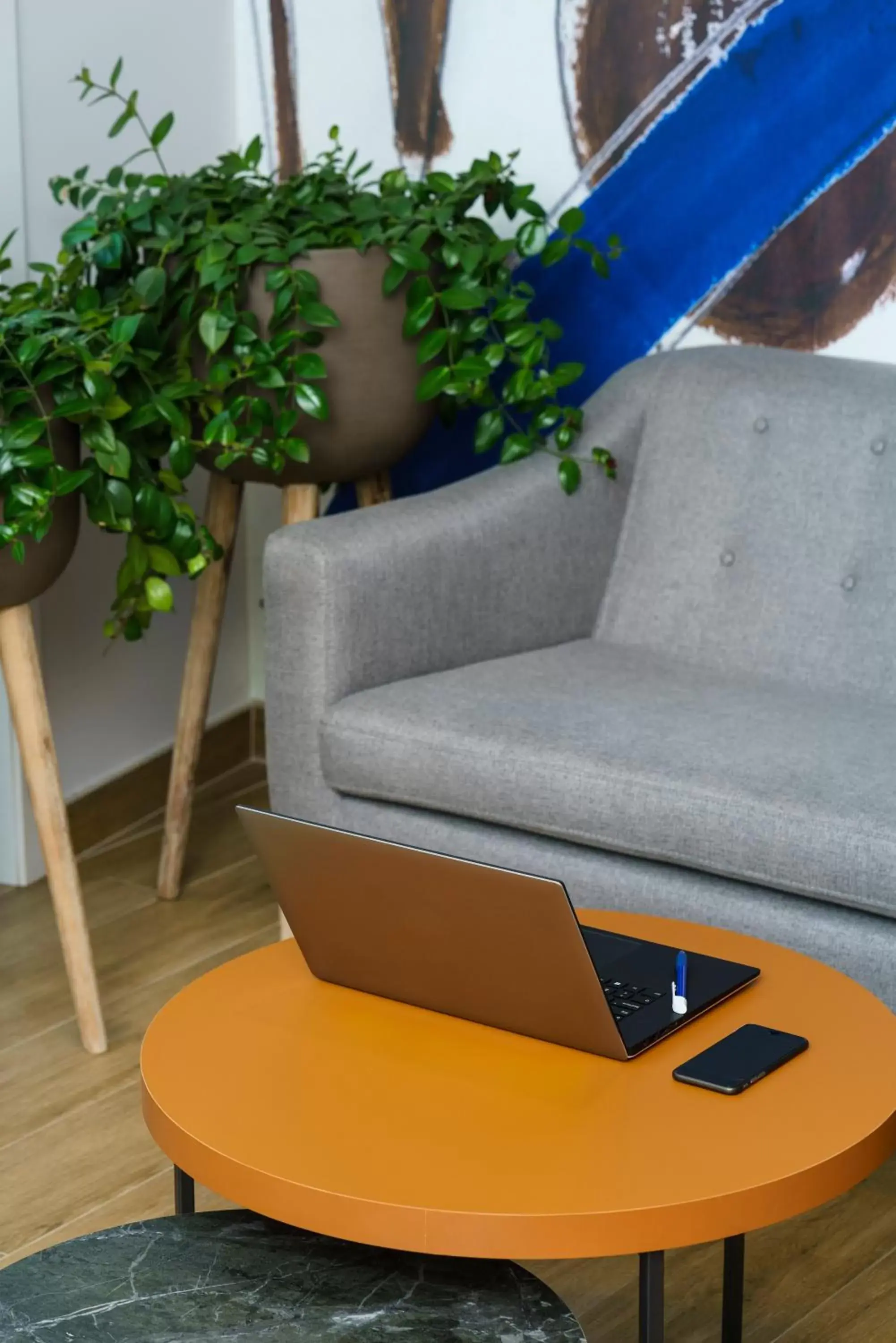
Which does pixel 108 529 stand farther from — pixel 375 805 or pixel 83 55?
pixel 83 55

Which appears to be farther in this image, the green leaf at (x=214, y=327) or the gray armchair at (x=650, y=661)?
the green leaf at (x=214, y=327)

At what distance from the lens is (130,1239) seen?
125cm

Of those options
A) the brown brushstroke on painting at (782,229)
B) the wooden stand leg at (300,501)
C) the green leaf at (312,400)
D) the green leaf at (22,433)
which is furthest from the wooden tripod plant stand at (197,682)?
the brown brushstroke on painting at (782,229)

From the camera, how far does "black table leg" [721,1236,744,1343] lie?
1495mm

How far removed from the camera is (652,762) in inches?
80.7

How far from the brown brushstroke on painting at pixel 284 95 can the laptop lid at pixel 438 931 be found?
200 cm

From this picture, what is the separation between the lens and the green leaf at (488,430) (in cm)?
263

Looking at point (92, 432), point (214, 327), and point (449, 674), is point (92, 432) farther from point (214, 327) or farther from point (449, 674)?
point (449, 674)

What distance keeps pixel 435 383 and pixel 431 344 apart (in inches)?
2.2

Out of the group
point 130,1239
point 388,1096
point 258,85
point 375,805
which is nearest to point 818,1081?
point 388,1096

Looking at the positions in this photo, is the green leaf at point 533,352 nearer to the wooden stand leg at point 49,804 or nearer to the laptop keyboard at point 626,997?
the wooden stand leg at point 49,804

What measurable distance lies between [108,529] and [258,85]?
132 centimetres

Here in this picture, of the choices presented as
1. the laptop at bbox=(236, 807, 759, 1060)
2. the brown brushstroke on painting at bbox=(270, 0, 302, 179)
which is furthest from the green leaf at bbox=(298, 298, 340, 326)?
the laptop at bbox=(236, 807, 759, 1060)

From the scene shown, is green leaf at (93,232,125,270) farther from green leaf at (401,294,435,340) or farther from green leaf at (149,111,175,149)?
green leaf at (401,294,435,340)
